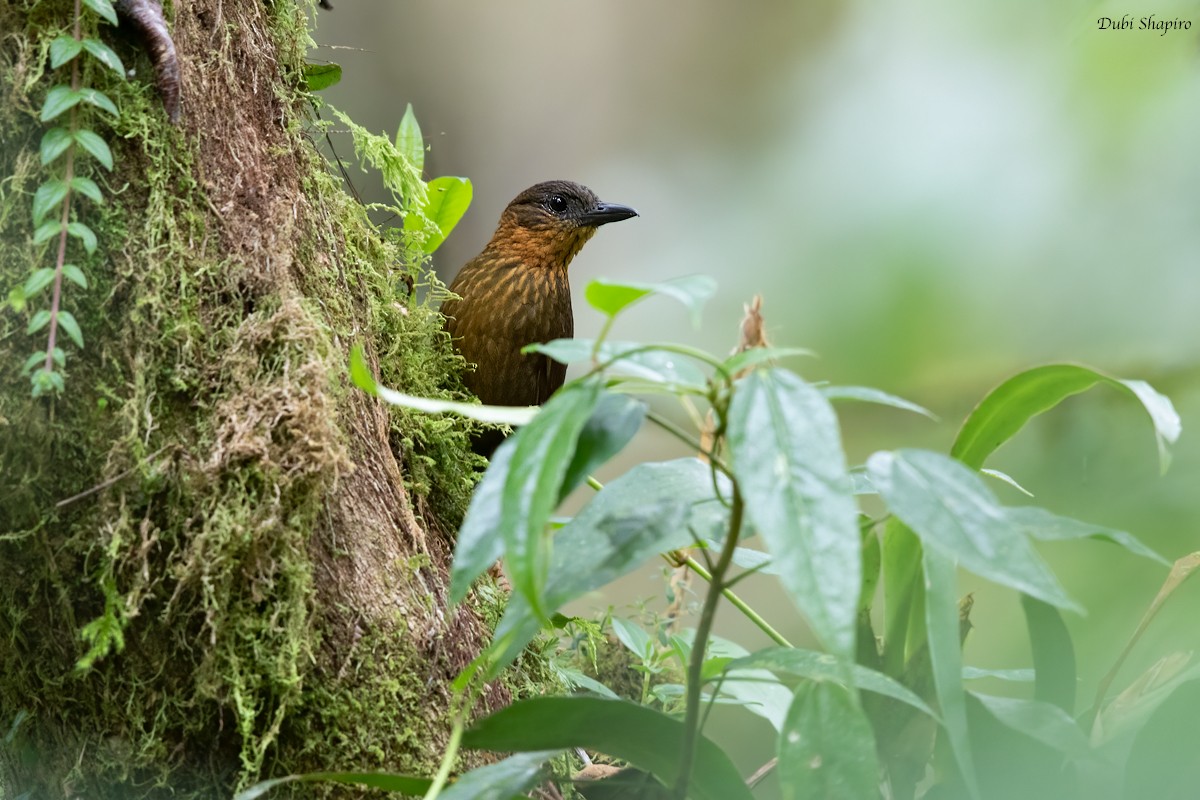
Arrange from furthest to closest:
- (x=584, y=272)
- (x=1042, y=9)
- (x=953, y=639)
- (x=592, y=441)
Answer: (x=584, y=272), (x=1042, y=9), (x=953, y=639), (x=592, y=441)

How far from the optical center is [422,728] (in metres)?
1.59

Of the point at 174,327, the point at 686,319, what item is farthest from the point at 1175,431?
the point at 686,319

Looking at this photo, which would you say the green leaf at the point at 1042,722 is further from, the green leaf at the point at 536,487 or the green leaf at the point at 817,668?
the green leaf at the point at 536,487

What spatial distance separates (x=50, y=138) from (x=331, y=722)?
97 centimetres

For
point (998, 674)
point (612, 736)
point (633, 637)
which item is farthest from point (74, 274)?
point (998, 674)

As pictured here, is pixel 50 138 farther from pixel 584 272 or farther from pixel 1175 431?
pixel 584 272

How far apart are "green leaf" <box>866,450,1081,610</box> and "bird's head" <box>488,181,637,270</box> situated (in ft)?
8.14

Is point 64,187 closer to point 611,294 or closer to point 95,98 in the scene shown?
point 95,98

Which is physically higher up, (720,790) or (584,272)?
(584,272)

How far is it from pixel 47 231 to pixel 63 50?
28 centimetres

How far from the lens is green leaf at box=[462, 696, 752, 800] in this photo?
46.3 inches

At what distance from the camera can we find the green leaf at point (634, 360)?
1.00 metres

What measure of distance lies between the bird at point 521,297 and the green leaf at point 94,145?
1.21 metres

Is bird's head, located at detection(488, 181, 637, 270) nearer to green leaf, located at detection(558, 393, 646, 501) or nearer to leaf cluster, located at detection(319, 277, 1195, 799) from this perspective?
leaf cluster, located at detection(319, 277, 1195, 799)
